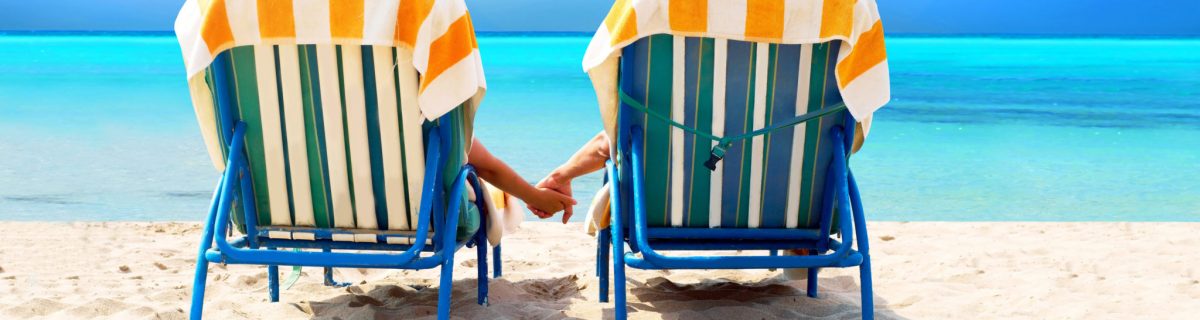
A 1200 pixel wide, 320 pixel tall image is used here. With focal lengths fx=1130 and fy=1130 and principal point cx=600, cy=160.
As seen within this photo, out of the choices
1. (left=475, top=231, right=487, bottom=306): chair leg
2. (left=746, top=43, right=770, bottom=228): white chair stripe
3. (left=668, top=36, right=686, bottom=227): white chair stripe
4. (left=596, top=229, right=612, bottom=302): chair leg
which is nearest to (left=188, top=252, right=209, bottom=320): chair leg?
(left=475, top=231, right=487, bottom=306): chair leg

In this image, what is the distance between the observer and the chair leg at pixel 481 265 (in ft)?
10.7

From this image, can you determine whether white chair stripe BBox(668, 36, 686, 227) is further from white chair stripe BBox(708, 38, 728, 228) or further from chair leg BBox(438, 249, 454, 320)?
chair leg BBox(438, 249, 454, 320)

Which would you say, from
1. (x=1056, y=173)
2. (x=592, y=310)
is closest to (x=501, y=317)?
(x=592, y=310)

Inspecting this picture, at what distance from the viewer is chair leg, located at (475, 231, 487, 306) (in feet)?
10.7

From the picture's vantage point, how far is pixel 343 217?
9.41 ft

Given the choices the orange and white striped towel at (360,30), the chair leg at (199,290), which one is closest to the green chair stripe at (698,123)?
the orange and white striped towel at (360,30)

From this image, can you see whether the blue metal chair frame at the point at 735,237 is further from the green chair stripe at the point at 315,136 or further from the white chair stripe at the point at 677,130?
the green chair stripe at the point at 315,136

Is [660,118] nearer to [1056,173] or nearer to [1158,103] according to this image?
[1056,173]

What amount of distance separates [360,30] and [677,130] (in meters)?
0.81

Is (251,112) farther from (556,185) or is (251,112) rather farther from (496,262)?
(496,262)

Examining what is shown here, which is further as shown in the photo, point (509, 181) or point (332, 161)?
point (509, 181)

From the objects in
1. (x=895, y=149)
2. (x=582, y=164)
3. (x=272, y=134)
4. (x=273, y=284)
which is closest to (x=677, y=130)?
(x=582, y=164)

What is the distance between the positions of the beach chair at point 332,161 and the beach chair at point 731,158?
0.45 metres

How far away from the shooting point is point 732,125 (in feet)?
9.16
